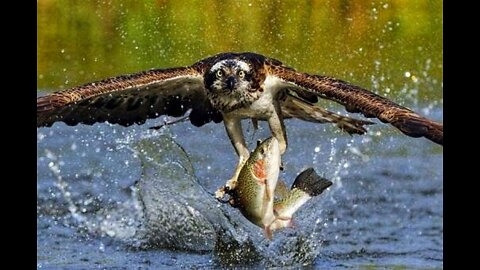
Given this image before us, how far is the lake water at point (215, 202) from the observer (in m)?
8.93

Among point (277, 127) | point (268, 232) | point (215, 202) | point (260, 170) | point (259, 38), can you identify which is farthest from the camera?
point (259, 38)

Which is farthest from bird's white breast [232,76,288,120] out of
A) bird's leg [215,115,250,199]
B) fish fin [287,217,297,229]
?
fish fin [287,217,297,229]

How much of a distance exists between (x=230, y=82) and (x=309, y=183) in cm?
86

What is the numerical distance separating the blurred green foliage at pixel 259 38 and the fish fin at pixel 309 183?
11.6 feet

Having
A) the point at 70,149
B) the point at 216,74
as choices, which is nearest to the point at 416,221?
the point at 216,74

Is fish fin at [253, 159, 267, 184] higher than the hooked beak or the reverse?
the reverse

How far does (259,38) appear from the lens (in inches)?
501

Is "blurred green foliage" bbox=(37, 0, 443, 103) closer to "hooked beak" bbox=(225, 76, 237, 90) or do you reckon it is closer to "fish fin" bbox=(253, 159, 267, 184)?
"hooked beak" bbox=(225, 76, 237, 90)

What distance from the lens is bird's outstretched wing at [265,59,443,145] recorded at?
796 centimetres

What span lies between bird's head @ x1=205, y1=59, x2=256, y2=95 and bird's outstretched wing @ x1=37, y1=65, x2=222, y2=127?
25cm

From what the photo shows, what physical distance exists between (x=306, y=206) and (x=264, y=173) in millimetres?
883

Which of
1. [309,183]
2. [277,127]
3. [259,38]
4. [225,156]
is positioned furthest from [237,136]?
[259,38]

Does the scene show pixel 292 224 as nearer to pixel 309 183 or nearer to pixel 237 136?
pixel 309 183

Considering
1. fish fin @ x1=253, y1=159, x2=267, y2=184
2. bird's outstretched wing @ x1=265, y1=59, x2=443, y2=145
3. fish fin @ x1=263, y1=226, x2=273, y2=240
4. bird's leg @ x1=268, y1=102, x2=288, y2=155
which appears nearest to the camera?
bird's outstretched wing @ x1=265, y1=59, x2=443, y2=145
